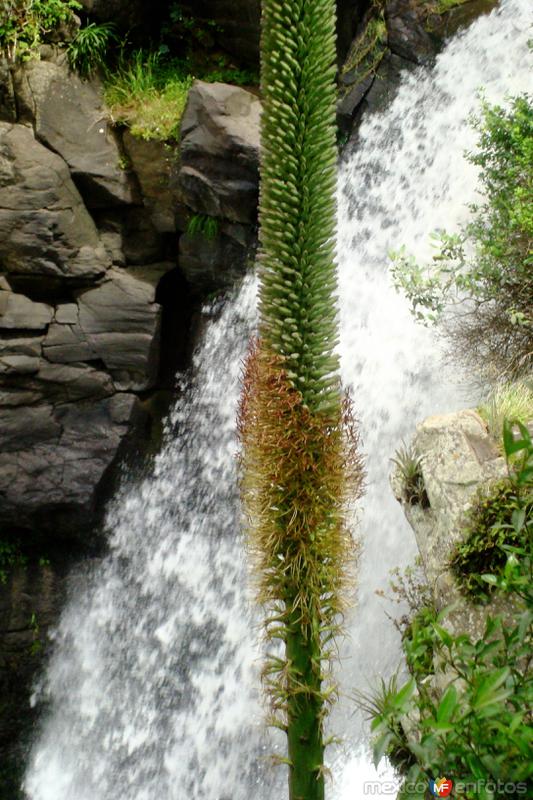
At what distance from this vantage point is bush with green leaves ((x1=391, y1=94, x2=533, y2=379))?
609 centimetres

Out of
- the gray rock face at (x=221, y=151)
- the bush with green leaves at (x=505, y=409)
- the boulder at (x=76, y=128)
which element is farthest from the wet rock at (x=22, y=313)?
the bush with green leaves at (x=505, y=409)

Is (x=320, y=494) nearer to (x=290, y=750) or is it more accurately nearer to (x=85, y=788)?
(x=290, y=750)

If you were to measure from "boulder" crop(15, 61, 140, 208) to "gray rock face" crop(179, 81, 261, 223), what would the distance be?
0.97 m

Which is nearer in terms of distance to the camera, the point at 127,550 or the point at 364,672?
the point at 364,672

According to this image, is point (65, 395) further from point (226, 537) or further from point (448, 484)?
point (448, 484)

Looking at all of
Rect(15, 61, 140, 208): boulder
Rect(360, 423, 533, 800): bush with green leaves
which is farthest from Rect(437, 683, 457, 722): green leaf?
Rect(15, 61, 140, 208): boulder

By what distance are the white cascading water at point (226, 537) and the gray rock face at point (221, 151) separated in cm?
103

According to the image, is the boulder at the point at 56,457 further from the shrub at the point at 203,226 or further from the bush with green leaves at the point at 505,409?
the bush with green leaves at the point at 505,409

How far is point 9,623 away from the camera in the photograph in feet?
29.2

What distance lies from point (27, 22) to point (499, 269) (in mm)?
6504

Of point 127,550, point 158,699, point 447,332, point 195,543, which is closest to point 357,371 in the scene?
point 447,332

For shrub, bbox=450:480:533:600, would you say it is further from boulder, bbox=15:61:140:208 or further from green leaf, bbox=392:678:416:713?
boulder, bbox=15:61:140:208

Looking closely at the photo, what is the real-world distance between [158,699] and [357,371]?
404 centimetres

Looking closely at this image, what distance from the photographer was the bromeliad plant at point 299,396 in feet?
10.6
